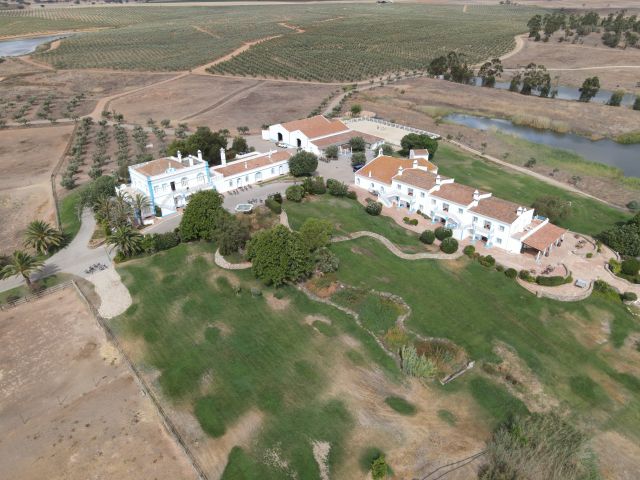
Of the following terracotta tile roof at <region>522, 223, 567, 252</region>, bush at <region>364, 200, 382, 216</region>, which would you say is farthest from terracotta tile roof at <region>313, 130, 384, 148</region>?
terracotta tile roof at <region>522, 223, 567, 252</region>

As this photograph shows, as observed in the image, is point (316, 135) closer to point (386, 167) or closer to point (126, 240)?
point (386, 167)

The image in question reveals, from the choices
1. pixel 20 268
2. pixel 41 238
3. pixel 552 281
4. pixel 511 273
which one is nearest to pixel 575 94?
pixel 552 281

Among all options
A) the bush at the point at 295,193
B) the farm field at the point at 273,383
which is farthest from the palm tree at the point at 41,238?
the bush at the point at 295,193

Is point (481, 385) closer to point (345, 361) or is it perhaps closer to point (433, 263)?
point (345, 361)

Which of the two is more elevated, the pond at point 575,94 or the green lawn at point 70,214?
the green lawn at point 70,214

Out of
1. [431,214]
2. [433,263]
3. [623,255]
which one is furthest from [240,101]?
[623,255]

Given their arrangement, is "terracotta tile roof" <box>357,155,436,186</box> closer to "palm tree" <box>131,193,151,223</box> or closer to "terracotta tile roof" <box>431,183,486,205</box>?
"terracotta tile roof" <box>431,183,486,205</box>

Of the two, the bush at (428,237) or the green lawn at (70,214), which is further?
the green lawn at (70,214)

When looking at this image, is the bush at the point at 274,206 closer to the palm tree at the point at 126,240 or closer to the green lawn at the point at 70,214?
the palm tree at the point at 126,240
